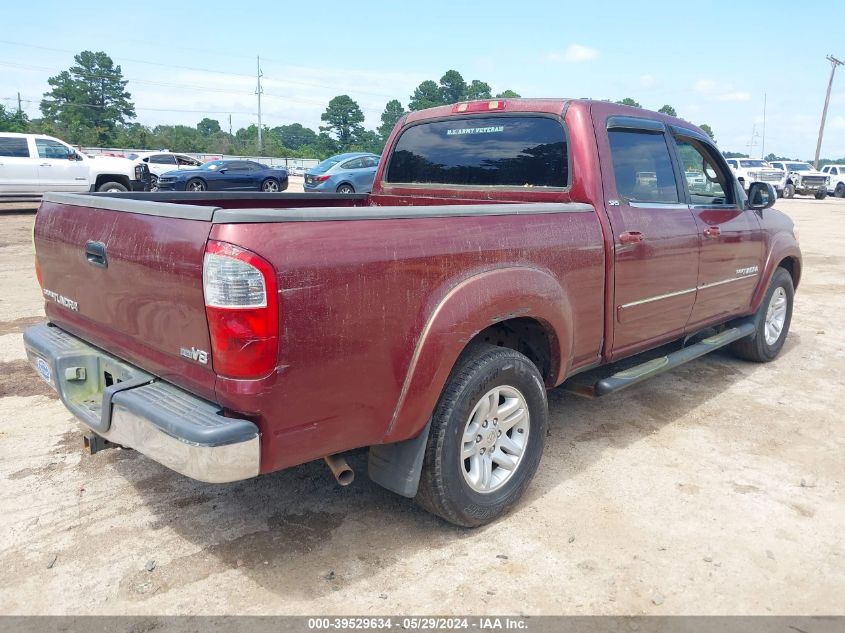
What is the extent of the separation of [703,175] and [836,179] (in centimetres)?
3749

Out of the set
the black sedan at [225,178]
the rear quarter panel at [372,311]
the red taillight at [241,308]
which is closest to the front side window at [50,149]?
the black sedan at [225,178]

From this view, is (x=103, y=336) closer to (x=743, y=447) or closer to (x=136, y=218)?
(x=136, y=218)

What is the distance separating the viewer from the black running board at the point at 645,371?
3740mm

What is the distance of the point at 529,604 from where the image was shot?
8.43 ft

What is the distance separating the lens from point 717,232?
4488 mm

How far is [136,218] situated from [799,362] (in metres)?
5.68

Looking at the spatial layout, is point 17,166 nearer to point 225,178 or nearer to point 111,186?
point 111,186

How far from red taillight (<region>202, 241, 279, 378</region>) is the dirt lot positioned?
1.01 meters

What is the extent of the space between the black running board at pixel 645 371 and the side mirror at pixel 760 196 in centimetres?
98

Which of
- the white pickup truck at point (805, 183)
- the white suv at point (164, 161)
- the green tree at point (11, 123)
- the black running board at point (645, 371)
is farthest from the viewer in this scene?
the green tree at point (11, 123)

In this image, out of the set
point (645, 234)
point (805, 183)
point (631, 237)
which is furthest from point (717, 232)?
Answer: point (805, 183)

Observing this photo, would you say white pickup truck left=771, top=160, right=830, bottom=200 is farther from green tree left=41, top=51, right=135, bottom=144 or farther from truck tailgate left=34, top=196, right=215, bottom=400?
green tree left=41, top=51, right=135, bottom=144

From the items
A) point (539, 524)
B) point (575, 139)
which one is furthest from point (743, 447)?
point (575, 139)

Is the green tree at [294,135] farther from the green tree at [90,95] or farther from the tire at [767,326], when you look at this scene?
the tire at [767,326]
